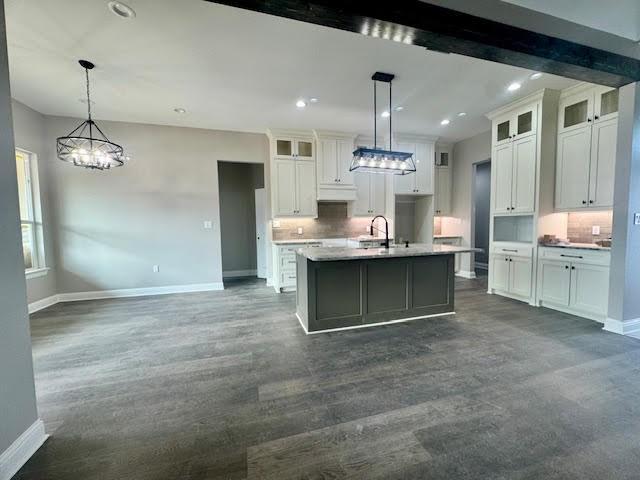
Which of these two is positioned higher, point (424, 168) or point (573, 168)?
point (424, 168)

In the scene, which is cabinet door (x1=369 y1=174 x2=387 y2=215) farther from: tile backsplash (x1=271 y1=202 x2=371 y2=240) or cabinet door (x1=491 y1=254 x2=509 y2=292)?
cabinet door (x1=491 y1=254 x2=509 y2=292)

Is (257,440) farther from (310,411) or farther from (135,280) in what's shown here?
(135,280)

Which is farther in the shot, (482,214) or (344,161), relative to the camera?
(482,214)

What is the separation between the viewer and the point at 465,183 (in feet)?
19.5

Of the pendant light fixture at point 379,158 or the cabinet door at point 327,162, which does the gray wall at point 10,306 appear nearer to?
the pendant light fixture at point 379,158

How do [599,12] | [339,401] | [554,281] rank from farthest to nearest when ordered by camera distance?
[554,281], [599,12], [339,401]

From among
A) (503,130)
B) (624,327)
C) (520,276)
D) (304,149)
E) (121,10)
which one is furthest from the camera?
(304,149)

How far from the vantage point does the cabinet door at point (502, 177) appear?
4.26 meters

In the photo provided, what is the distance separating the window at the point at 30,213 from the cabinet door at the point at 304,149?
4193 millimetres

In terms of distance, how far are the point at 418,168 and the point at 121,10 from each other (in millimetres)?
5167

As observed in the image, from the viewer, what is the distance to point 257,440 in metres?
1.60

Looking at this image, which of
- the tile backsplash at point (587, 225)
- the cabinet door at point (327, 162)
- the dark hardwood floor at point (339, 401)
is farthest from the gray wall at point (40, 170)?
the tile backsplash at point (587, 225)

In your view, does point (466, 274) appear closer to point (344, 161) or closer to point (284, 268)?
point (344, 161)

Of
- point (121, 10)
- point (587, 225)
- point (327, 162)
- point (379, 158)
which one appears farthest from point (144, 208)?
point (587, 225)
